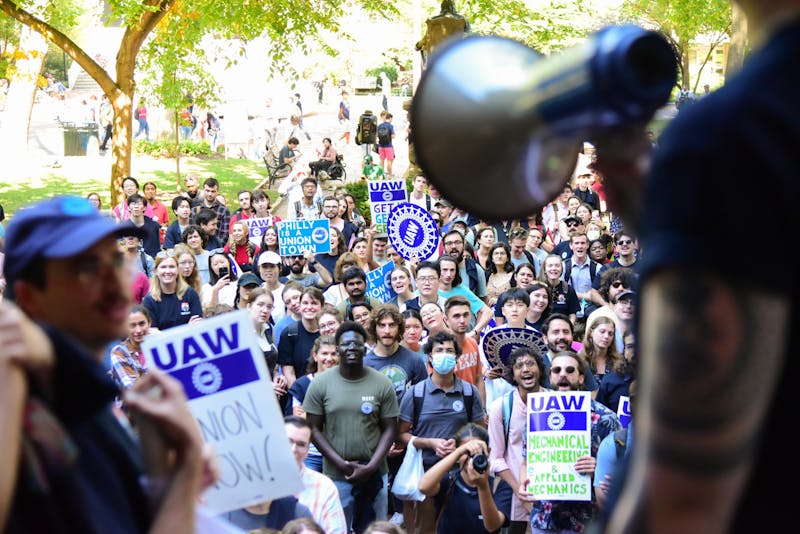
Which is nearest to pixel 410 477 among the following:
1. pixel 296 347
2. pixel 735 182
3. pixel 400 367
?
pixel 400 367

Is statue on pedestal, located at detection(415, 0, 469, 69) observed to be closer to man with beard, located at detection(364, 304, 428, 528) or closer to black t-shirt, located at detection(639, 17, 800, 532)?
man with beard, located at detection(364, 304, 428, 528)

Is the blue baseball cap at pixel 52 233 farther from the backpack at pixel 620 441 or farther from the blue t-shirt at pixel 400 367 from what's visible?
the blue t-shirt at pixel 400 367

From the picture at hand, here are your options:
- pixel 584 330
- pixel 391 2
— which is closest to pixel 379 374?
pixel 584 330

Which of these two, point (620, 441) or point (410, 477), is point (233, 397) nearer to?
point (620, 441)

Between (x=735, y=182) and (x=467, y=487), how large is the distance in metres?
6.53

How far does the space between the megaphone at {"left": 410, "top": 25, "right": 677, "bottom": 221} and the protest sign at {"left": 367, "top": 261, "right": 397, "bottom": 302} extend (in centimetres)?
1009

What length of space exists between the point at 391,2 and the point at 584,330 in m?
11.5

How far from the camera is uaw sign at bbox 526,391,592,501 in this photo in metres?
7.21

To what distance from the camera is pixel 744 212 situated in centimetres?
113

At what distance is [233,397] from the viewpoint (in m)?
4.20

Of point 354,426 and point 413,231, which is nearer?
point 354,426

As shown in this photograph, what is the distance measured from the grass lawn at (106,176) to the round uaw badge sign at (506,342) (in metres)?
16.4

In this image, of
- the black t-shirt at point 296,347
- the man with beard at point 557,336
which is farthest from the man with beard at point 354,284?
the man with beard at point 557,336

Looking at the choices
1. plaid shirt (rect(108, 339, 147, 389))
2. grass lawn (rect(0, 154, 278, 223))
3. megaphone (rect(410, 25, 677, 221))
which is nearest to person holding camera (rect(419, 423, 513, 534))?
plaid shirt (rect(108, 339, 147, 389))
